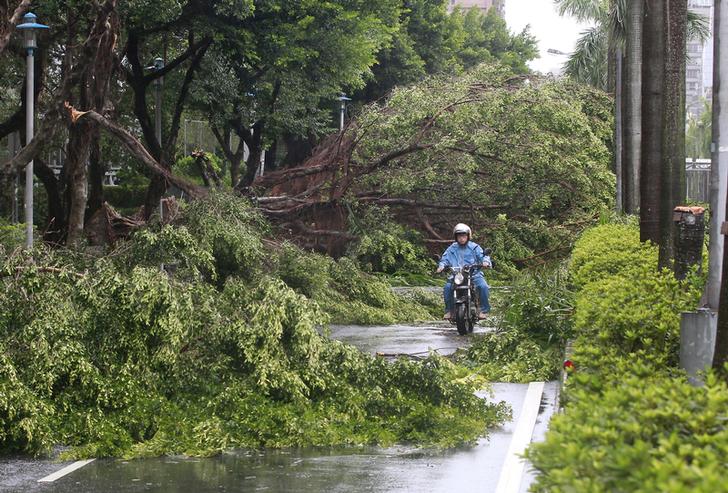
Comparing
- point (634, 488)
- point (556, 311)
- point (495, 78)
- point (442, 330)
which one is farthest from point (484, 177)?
point (634, 488)

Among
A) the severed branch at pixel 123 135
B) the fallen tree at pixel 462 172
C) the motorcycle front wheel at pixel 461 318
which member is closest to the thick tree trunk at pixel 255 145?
the fallen tree at pixel 462 172

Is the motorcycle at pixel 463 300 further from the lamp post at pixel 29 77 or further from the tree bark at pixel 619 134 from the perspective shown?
the tree bark at pixel 619 134

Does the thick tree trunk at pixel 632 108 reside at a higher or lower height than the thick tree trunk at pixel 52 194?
higher

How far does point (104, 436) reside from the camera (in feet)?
32.3

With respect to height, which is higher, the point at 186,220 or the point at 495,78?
the point at 495,78

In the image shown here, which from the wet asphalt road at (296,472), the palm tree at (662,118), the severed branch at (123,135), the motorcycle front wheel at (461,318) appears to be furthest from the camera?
the severed branch at (123,135)

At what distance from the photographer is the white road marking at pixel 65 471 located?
29.1ft

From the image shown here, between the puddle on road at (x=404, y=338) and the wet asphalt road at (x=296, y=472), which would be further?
the puddle on road at (x=404, y=338)

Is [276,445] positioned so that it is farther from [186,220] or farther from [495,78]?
[495,78]

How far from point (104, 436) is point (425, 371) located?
297 cm

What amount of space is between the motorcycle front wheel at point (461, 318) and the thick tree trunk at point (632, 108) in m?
12.8

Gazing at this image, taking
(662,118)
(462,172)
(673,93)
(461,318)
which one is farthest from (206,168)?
(673,93)

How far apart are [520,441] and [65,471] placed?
12.0 feet

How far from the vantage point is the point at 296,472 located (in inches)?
355
